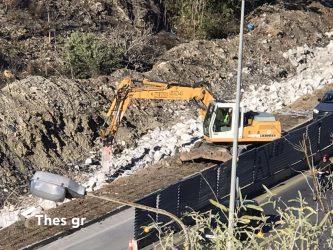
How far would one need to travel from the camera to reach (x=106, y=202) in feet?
72.0

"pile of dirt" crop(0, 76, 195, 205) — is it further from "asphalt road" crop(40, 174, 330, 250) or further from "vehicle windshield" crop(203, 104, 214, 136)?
"asphalt road" crop(40, 174, 330, 250)

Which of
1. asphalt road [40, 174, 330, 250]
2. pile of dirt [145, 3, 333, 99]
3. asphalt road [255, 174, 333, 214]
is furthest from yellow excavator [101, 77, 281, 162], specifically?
pile of dirt [145, 3, 333, 99]

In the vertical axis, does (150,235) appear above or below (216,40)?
below

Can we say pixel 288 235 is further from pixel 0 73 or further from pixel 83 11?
pixel 83 11

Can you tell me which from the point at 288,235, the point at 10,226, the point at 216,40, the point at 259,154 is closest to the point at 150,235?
the point at 10,226

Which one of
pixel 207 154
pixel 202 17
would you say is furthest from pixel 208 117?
pixel 202 17

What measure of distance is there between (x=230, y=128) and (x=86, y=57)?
1012cm

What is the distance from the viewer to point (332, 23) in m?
43.4

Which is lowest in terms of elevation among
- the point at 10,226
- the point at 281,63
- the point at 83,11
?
the point at 10,226

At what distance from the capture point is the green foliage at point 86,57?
31.3 meters

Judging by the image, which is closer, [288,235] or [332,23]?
[288,235]

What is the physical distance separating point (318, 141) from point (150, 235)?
9779 mm

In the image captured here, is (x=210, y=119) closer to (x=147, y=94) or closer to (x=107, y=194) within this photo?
(x=147, y=94)

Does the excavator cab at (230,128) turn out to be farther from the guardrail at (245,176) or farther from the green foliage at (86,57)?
the green foliage at (86,57)
